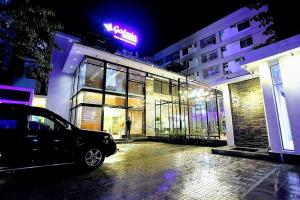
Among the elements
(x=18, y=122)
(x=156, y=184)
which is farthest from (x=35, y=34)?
(x=156, y=184)

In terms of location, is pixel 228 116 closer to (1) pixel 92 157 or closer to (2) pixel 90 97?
(1) pixel 92 157

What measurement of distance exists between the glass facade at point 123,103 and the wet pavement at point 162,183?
695 cm

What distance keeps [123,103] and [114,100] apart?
0.93 m

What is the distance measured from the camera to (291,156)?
5.23 m

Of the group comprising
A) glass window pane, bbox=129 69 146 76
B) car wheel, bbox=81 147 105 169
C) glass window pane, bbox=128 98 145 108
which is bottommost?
car wheel, bbox=81 147 105 169

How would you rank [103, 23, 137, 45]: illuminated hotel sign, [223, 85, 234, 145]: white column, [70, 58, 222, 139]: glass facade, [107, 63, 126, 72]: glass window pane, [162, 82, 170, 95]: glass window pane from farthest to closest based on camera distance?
[162, 82, 170, 95]: glass window pane, [103, 23, 137, 45]: illuminated hotel sign, [107, 63, 126, 72]: glass window pane, [70, 58, 222, 139]: glass facade, [223, 85, 234, 145]: white column

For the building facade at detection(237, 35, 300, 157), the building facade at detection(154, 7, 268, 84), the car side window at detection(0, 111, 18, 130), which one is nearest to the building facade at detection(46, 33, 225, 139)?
the building facade at detection(237, 35, 300, 157)

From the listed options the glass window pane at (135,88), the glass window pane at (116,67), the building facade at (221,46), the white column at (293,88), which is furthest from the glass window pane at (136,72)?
the white column at (293,88)

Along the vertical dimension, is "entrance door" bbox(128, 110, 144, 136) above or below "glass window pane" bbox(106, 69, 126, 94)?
below

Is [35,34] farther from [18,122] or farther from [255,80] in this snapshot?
[255,80]

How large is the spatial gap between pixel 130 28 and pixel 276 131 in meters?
17.3

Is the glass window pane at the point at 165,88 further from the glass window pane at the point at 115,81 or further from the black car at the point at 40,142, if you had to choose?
the black car at the point at 40,142

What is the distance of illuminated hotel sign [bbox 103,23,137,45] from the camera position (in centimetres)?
1634

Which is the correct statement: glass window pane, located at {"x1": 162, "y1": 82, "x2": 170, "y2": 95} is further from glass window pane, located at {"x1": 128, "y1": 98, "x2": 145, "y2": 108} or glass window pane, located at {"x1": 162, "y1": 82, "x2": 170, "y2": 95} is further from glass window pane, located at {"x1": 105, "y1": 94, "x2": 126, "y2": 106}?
glass window pane, located at {"x1": 105, "y1": 94, "x2": 126, "y2": 106}
